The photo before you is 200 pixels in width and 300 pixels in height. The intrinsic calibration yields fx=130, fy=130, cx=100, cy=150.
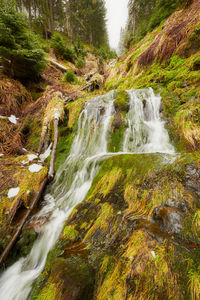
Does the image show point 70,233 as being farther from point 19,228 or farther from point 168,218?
point 168,218

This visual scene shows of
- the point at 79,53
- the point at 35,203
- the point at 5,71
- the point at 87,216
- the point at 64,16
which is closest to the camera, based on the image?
the point at 87,216

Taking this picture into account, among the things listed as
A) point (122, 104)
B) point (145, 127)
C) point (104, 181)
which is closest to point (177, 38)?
point (122, 104)

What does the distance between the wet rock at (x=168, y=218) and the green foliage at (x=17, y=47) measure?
7.92 meters

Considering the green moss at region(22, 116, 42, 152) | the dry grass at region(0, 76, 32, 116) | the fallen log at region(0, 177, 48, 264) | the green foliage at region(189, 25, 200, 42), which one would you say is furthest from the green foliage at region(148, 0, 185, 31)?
the fallen log at region(0, 177, 48, 264)

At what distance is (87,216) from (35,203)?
1.54 m

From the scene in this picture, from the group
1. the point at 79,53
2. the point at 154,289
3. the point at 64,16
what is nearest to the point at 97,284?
the point at 154,289

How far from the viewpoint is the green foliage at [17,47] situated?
5.58 metres

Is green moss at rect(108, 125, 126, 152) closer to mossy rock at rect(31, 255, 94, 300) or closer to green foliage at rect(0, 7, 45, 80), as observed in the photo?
mossy rock at rect(31, 255, 94, 300)

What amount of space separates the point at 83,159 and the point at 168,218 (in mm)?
3065

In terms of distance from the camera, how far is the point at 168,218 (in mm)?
1695

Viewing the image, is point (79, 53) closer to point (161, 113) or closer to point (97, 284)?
point (161, 113)

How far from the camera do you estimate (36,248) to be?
2.39 metres

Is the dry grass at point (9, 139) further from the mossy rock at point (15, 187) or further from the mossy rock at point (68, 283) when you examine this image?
the mossy rock at point (68, 283)

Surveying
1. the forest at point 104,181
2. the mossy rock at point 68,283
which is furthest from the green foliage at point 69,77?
the mossy rock at point 68,283
